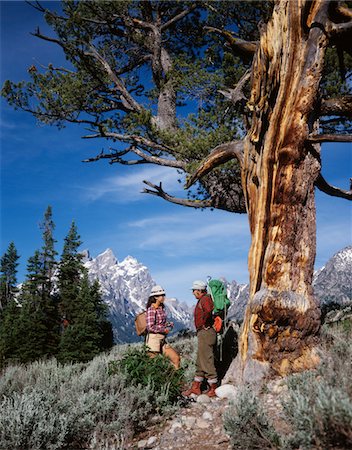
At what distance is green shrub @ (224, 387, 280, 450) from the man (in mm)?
2199

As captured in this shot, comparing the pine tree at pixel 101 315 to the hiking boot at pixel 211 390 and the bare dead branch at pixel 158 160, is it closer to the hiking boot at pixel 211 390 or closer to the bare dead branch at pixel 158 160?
the bare dead branch at pixel 158 160

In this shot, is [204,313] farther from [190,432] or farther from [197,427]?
[190,432]

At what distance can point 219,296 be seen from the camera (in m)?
6.87

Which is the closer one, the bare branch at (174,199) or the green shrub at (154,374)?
the green shrub at (154,374)

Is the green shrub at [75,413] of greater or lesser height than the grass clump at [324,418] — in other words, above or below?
below

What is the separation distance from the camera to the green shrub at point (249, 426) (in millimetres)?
3244

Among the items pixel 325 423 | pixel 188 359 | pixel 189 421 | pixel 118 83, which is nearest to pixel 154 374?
pixel 189 421

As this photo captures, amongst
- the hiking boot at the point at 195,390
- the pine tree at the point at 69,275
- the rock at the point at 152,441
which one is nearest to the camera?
the rock at the point at 152,441

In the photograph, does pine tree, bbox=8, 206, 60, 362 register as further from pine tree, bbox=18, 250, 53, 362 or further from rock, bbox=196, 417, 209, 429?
rock, bbox=196, 417, 209, 429

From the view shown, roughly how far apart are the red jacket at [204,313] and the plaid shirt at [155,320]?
75 centimetres

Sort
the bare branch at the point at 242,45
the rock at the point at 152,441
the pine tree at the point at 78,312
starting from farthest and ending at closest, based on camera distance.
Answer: the pine tree at the point at 78,312
the bare branch at the point at 242,45
the rock at the point at 152,441

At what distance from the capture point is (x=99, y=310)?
88.1 ft

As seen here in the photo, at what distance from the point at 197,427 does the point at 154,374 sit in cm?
102

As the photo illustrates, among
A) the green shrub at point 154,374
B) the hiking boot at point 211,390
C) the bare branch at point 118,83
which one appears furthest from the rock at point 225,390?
the bare branch at point 118,83
